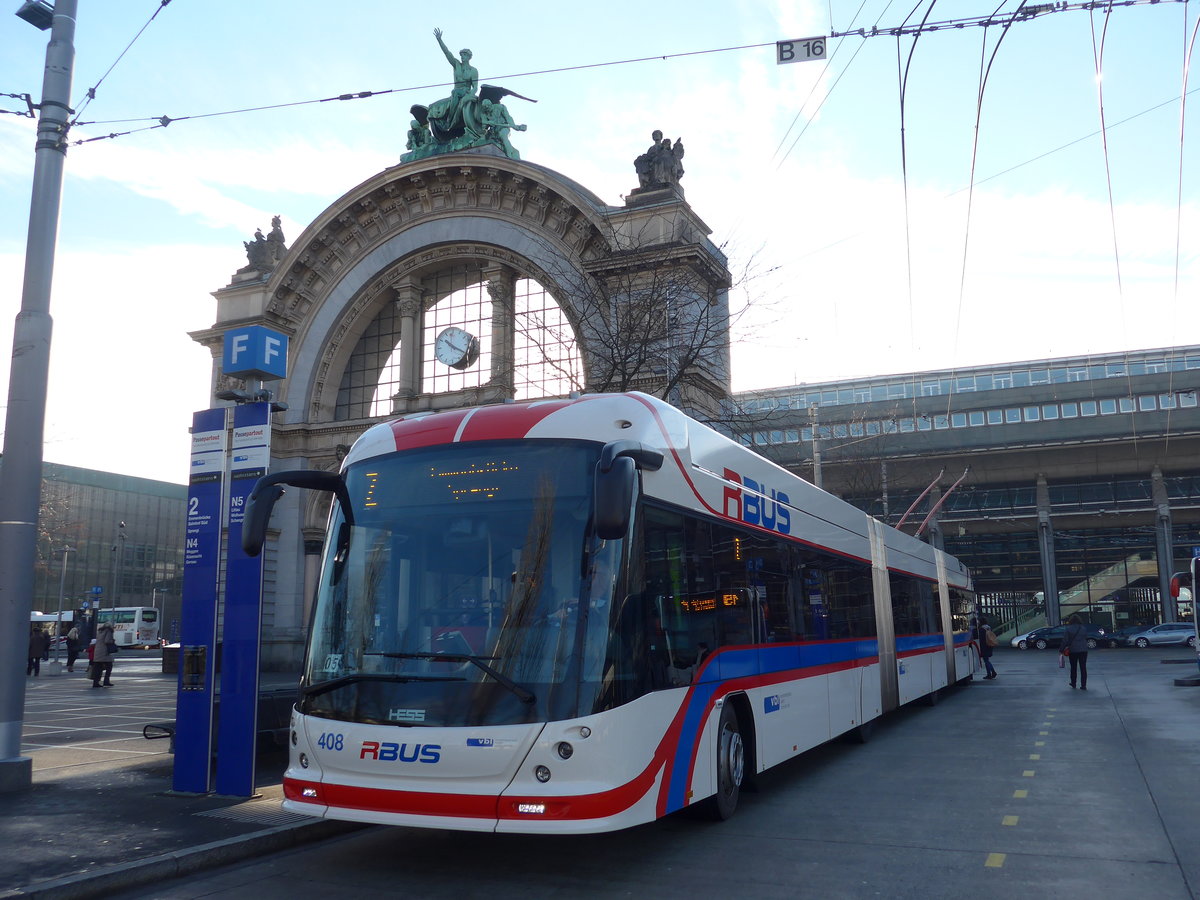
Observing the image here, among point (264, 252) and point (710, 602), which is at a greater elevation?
point (264, 252)

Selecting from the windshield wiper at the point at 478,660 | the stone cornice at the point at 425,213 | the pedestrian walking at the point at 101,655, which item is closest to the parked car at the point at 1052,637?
the stone cornice at the point at 425,213

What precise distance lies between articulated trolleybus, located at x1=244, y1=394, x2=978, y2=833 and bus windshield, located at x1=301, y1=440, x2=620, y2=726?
13mm

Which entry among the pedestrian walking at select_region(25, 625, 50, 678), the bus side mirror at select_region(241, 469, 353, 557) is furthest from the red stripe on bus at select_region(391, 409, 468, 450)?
the pedestrian walking at select_region(25, 625, 50, 678)

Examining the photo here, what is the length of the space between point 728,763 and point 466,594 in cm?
304

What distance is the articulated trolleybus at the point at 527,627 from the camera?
6.40 meters

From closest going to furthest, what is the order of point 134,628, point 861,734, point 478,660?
1. point 478,660
2. point 861,734
3. point 134,628

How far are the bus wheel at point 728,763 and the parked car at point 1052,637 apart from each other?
44159mm

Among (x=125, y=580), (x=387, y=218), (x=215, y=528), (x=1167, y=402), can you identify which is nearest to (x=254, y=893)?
(x=215, y=528)

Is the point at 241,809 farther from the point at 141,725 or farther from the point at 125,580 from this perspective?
the point at 125,580

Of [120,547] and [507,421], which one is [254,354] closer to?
[507,421]

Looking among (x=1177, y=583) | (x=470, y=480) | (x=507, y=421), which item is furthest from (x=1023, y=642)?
(x=470, y=480)

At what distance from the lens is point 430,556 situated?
23.2 ft

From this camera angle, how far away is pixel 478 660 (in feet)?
21.6

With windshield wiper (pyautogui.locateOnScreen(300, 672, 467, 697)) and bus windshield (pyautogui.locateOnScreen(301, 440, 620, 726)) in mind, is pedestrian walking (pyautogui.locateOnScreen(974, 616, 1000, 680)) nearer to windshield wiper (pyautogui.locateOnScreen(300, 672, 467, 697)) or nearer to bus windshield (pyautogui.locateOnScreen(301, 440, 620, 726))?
bus windshield (pyautogui.locateOnScreen(301, 440, 620, 726))
